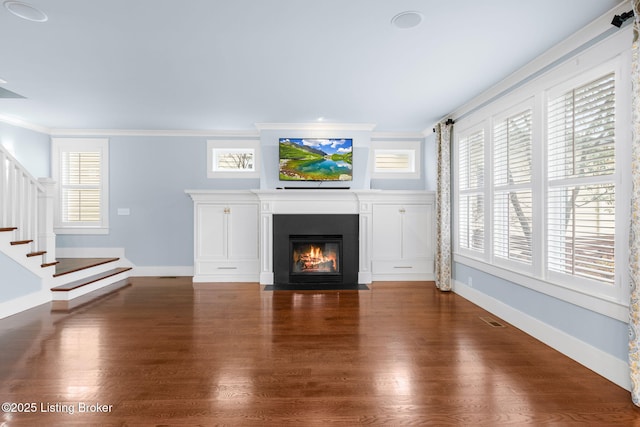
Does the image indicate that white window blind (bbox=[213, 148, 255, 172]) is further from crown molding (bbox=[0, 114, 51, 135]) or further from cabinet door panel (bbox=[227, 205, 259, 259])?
crown molding (bbox=[0, 114, 51, 135])

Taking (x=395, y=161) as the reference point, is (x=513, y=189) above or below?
below

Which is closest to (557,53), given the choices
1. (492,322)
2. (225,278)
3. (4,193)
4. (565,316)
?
(565,316)

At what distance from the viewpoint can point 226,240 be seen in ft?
17.8

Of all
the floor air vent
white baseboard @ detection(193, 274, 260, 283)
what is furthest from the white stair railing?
the floor air vent

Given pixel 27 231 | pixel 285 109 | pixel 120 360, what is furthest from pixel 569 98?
pixel 27 231

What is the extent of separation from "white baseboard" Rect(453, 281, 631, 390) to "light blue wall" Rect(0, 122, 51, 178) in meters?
7.43

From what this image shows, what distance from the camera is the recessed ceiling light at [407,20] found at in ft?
7.59

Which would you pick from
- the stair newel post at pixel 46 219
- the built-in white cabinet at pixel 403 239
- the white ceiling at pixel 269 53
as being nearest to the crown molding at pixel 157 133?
the white ceiling at pixel 269 53

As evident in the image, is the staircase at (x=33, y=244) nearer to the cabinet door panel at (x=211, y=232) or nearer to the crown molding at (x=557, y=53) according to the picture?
the cabinet door panel at (x=211, y=232)

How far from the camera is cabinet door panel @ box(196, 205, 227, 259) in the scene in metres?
5.41

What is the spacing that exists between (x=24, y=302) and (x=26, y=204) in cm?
130

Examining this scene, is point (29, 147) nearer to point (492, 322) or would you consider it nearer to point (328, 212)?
point (328, 212)

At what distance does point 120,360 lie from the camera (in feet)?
8.46

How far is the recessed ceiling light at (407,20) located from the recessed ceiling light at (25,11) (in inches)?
104
